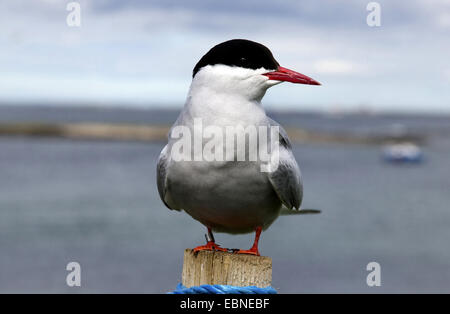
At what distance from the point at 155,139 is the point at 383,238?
170 ft

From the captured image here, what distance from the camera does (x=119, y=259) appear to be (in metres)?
21.2

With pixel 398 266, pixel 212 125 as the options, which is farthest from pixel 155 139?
pixel 212 125

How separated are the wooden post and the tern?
0.45 ft

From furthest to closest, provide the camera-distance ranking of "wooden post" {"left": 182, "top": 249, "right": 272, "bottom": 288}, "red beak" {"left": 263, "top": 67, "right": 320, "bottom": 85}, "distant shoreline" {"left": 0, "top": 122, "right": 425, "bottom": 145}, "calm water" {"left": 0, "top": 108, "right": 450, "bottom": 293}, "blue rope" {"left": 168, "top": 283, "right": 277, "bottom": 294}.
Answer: "distant shoreline" {"left": 0, "top": 122, "right": 425, "bottom": 145} < "calm water" {"left": 0, "top": 108, "right": 450, "bottom": 293} < "red beak" {"left": 263, "top": 67, "right": 320, "bottom": 85} < "wooden post" {"left": 182, "top": 249, "right": 272, "bottom": 288} < "blue rope" {"left": 168, "top": 283, "right": 277, "bottom": 294}

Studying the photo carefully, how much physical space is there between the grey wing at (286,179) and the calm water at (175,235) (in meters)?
12.1

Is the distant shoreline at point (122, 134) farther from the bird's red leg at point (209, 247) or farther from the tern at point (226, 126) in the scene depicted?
the tern at point (226, 126)

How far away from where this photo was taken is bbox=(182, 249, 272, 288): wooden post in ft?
13.6

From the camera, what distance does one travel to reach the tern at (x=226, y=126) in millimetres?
4473

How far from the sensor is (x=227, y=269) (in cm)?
420

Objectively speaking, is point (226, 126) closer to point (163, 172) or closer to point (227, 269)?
point (163, 172)

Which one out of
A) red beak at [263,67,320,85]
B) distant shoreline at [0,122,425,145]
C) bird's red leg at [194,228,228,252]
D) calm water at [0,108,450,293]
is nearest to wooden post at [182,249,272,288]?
bird's red leg at [194,228,228,252]

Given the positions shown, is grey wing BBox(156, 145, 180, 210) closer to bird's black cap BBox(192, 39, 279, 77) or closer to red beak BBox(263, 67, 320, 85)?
bird's black cap BBox(192, 39, 279, 77)

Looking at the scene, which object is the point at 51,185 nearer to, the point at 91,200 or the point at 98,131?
the point at 91,200
